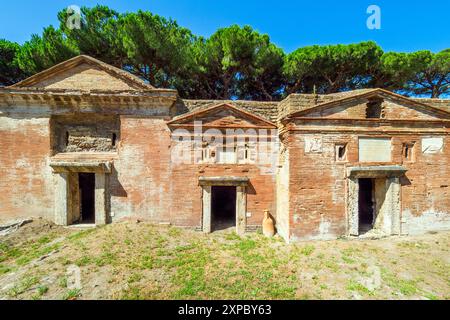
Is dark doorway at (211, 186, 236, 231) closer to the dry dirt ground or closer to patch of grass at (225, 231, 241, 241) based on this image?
patch of grass at (225, 231, 241, 241)

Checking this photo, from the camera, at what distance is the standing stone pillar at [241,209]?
8148mm

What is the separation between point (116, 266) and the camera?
5.64 m

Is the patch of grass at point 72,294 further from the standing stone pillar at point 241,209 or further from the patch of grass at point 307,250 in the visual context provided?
the patch of grass at point 307,250

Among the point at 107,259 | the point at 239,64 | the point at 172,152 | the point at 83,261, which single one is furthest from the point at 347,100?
the point at 83,261

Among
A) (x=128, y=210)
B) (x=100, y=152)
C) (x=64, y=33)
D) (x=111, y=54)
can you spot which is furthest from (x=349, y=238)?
(x=64, y=33)

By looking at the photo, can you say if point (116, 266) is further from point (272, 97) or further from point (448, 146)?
point (272, 97)

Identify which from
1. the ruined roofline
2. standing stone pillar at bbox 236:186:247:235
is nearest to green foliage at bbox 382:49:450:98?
the ruined roofline

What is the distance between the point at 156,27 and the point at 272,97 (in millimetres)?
8849

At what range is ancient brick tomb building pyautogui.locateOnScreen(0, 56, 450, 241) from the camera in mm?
7586

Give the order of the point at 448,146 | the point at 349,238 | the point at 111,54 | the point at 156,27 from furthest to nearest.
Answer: the point at 111,54
the point at 156,27
the point at 448,146
the point at 349,238

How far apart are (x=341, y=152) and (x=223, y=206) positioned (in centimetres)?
672

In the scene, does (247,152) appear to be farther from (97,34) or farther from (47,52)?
(47,52)

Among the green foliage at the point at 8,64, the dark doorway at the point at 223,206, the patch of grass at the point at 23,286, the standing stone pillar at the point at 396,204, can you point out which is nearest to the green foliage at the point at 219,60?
the green foliage at the point at 8,64

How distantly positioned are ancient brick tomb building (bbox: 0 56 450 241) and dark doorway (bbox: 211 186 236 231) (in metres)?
1.54
